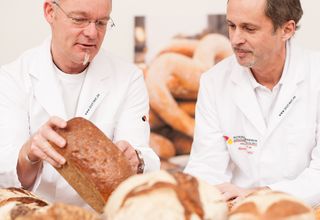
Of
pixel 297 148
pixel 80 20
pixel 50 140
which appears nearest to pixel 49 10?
pixel 80 20

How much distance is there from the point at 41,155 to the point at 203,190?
1.66 ft

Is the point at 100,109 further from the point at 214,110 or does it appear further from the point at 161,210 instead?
the point at 161,210

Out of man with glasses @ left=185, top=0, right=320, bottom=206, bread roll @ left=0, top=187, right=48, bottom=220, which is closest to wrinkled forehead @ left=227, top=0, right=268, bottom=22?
man with glasses @ left=185, top=0, right=320, bottom=206

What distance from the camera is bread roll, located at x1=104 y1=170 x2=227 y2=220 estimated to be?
0.51 meters

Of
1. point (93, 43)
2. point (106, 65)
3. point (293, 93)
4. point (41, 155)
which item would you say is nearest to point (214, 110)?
point (293, 93)

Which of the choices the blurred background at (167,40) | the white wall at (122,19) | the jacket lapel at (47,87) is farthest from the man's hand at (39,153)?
the white wall at (122,19)

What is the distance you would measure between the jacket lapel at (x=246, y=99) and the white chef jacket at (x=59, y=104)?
31 cm

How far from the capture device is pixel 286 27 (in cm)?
165

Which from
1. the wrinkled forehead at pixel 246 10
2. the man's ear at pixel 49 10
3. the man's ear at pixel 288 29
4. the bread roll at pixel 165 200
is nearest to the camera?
the bread roll at pixel 165 200

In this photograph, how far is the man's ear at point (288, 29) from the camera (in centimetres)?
164

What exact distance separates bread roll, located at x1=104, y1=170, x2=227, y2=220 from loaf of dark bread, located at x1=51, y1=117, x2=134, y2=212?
0.24 metres

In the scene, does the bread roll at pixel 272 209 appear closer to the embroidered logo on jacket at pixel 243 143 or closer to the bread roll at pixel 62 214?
the bread roll at pixel 62 214

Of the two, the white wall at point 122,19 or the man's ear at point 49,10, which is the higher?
the man's ear at point 49,10

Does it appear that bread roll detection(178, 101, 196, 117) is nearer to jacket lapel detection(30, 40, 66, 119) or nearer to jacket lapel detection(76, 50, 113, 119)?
jacket lapel detection(76, 50, 113, 119)
